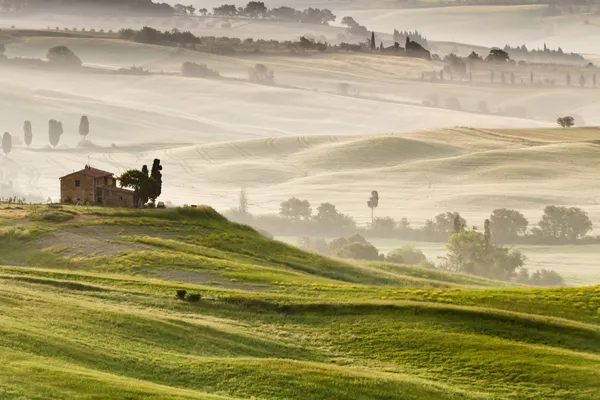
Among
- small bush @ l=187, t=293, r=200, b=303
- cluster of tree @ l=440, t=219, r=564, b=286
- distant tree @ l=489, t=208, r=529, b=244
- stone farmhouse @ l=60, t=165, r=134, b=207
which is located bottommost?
cluster of tree @ l=440, t=219, r=564, b=286

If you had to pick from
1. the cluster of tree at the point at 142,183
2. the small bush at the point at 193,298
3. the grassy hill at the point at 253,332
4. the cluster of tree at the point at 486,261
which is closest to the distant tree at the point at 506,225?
the cluster of tree at the point at 486,261

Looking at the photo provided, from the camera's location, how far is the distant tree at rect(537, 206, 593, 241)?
188 metres

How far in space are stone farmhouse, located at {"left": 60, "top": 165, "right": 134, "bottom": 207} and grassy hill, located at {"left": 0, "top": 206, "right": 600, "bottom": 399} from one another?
60.3 ft

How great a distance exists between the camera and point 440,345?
210 ft

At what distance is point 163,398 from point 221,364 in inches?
369

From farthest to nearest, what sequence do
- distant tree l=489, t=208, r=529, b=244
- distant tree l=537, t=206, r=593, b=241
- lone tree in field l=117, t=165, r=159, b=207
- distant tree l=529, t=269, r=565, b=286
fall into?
distant tree l=489, t=208, r=529, b=244 → distant tree l=537, t=206, r=593, b=241 → distant tree l=529, t=269, r=565, b=286 → lone tree in field l=117, t=165, r=159, b=207

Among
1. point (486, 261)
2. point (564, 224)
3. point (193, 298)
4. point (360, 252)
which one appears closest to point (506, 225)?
point (564, 224)

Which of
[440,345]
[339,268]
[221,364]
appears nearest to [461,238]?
[339,268]

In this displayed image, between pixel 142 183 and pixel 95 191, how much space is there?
5.35m

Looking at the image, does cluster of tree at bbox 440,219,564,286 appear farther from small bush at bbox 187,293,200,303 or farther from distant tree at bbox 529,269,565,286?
small bush at bbox 187,293,200,303

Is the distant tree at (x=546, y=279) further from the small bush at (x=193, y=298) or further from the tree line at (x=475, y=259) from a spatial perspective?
the small bush at (x=193, y=298)

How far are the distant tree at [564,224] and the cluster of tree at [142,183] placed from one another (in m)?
86.8

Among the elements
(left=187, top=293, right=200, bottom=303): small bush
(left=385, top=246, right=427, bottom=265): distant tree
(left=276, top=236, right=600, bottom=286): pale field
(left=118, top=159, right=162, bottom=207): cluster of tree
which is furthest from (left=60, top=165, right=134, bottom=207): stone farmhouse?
(left=276, top=236, right=600, bottom=286): pale field

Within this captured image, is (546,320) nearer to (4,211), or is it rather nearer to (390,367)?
(390,367)
